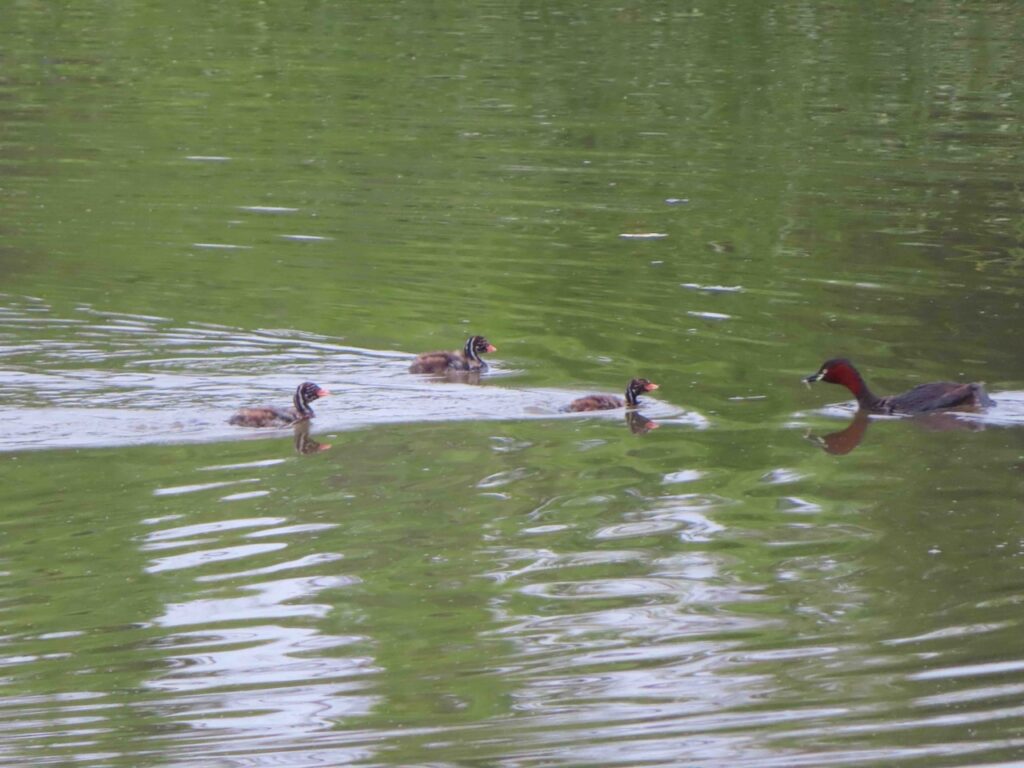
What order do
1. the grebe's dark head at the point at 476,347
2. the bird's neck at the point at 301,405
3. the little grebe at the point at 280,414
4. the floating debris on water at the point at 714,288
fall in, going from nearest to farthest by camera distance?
the little grebe at the point at 280,414 < the bird's neck at the point at 301,405 < the grebe's dark head at the point at 476,347 < the floating debris on water at the point at 714,288

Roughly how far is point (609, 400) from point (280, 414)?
2025 millimetres

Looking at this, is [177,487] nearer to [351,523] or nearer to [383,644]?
[351,523]

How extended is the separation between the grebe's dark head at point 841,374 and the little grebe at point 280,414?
3.22m

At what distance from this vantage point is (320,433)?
1123 centimetres

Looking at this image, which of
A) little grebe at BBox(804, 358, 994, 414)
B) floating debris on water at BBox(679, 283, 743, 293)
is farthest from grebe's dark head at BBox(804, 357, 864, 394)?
floating debris on water at BBox(679, 283, 743, 293)


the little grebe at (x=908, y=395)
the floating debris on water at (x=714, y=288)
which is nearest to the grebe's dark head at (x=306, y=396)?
the little grebe at (x=908, y=395)

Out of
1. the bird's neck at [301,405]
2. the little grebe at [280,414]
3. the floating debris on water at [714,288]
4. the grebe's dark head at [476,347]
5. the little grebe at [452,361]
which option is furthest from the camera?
the floating debris on water at [714,288]

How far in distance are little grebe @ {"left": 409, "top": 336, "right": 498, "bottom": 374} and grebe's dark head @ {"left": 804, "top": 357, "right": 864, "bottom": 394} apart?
2234 mm

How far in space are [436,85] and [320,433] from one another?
15347 millimetres

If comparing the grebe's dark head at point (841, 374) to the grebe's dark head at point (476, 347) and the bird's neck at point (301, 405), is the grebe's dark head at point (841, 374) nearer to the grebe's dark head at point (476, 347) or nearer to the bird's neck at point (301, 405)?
the grebe's dark head at point (476, 347)

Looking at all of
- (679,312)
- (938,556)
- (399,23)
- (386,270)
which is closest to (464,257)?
(386,270)

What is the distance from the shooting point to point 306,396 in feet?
38.0

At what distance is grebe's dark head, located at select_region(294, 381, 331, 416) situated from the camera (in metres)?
11.5

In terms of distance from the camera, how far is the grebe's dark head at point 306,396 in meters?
11.5
